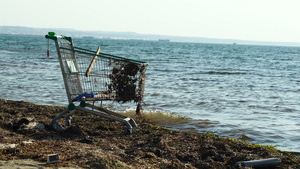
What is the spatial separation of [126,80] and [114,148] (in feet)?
5.18

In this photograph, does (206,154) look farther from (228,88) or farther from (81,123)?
(228,88)

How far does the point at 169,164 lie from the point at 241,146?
1.61 m

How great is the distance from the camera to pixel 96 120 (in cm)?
715

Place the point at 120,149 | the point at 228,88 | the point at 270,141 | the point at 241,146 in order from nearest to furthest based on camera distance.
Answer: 1. the point at 120,149
2. the point at 241,146
3. the point at 270,141
4. the point at 228,88

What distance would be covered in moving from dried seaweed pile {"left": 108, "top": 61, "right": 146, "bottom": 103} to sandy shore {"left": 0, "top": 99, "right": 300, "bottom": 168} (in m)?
0.66

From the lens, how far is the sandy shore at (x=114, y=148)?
411cm

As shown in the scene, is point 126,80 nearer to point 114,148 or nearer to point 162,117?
point 114,148

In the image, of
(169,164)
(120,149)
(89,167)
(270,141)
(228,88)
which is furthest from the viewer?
(228,88)

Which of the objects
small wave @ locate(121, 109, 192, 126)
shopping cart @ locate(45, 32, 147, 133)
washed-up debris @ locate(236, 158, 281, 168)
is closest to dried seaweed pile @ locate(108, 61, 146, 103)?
shopping cart @ locate(45, 32, 147, 133)

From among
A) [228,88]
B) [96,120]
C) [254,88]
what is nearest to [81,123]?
[96,120]

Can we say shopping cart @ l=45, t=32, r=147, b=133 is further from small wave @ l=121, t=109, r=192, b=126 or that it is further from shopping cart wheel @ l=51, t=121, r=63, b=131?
small wave @ l=121, t=109, r=192, b=126

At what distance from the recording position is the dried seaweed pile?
6.24 meters

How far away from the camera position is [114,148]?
16.5 ft

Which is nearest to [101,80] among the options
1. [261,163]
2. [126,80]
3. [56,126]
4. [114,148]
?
[126,80]
